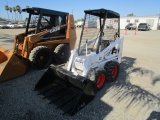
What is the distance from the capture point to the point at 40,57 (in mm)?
6074

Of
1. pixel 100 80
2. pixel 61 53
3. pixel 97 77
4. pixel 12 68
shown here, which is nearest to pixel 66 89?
pixel 97 77

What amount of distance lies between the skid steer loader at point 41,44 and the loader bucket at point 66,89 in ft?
4.51

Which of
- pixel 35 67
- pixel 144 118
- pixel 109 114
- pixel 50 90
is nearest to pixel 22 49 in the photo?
pixel 35 67

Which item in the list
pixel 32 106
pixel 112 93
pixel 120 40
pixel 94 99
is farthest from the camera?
pixel 120 40

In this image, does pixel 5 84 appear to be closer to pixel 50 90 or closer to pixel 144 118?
pixel 50 90

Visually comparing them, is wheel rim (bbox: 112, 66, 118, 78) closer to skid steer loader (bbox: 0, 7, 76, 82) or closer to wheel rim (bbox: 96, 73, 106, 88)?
wheel rim (bbox: 96, 73, 106, 88)

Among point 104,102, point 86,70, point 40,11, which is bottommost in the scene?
point 104,102

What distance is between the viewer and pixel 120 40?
5.83 metres

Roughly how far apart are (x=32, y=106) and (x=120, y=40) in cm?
378

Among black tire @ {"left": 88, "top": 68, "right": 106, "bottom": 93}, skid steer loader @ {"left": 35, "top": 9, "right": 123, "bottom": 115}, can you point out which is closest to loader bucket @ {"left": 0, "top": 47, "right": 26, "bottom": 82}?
skid steer loader @ {"left": 35, "top": 9, "right": 123, "bottom": 115}

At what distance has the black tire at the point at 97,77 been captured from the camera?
14.0 ft

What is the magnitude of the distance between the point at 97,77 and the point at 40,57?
271 centimetres

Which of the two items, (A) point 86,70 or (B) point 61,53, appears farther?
(B) point 61,53

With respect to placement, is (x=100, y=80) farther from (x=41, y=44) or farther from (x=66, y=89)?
(x=41, y=44)
